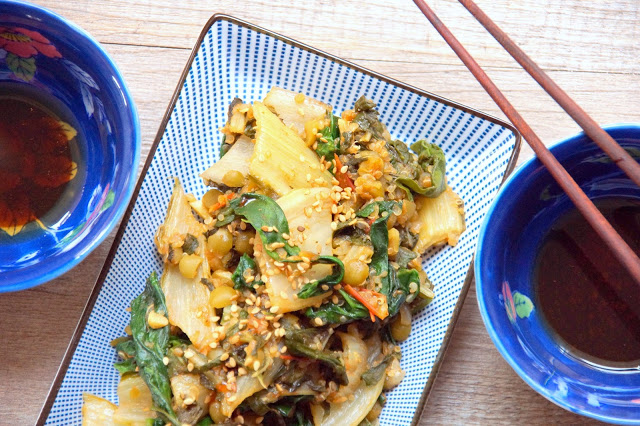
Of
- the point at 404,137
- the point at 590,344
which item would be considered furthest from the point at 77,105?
the point at 590,344

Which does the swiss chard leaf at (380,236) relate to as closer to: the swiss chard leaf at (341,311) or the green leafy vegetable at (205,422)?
the swiss chard leaf at (341,311)

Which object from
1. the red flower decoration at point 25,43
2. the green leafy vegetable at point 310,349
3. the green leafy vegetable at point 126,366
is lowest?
the green leafy vegetable at point 126,366

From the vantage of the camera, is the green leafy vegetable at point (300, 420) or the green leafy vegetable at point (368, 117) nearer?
the green leafy vegetable at point (300, 420)

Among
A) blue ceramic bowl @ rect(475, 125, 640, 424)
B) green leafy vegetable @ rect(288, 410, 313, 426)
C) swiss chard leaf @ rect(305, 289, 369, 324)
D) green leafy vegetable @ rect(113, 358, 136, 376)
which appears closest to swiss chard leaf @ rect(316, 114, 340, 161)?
swiss chard leaf @ rect(305, 289, 369, 324)

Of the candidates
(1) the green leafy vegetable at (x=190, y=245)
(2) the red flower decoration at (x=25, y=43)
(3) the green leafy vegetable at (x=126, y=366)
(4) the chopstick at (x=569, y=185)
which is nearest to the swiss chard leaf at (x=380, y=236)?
(4) the chopstick at (x=569, y=185)

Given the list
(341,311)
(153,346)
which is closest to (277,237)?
(341,311)

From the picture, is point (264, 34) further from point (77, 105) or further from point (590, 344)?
point (590, 344)
